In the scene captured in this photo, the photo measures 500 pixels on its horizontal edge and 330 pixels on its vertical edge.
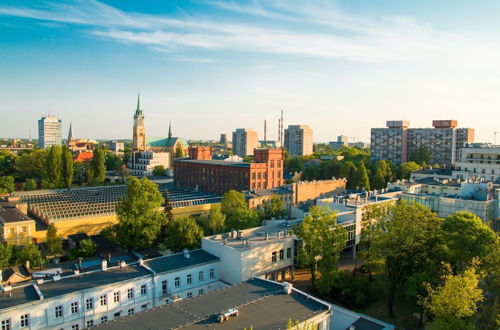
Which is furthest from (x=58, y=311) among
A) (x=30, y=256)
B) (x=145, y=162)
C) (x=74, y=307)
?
(x=145, y=162)

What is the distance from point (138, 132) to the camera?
13538cm

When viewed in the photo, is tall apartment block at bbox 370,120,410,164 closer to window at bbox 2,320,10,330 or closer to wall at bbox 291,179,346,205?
wall at bbox 291,179,346,205

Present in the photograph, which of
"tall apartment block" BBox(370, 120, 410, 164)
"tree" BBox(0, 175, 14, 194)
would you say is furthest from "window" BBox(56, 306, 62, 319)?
"tall apartment block" BBox(370, 120, 410, 164)

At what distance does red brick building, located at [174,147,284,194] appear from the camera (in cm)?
7006

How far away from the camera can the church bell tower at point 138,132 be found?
135 m

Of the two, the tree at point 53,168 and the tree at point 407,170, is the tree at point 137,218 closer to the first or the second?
the tree at point 53,168

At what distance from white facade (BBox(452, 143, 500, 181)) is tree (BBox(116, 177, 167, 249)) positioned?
58039 mm

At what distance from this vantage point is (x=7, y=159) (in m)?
107

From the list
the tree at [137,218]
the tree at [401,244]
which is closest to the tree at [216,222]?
the tree at [137,218]

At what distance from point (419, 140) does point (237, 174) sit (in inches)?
2826

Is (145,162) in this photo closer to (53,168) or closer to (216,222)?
(53,168)

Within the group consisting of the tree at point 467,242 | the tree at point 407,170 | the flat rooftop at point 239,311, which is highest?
the tree at point 407,170

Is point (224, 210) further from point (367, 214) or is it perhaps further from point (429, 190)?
point (429, 190)

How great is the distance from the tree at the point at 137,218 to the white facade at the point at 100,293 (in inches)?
273
